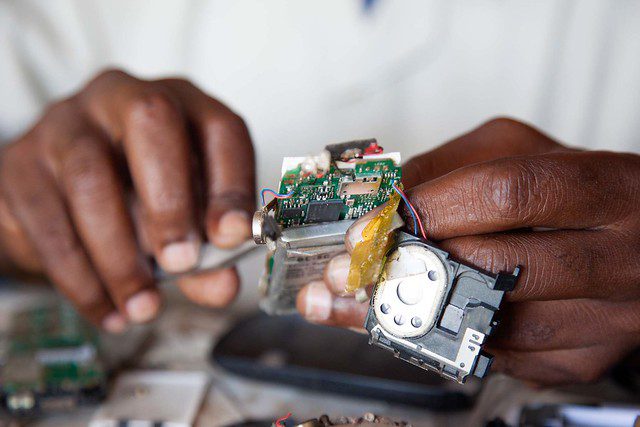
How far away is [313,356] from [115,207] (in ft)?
1.22

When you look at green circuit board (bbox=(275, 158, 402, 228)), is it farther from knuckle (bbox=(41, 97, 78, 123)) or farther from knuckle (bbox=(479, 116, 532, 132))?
knuckle (bbox=(41, 97, 78, 123))

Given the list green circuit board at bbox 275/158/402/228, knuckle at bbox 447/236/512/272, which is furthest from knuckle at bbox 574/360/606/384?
green circuit board at bbox 275/158/402/228

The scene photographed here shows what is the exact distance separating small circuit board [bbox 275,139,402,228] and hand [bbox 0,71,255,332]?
0.27 m

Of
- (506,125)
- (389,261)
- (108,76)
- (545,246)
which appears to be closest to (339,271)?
(389,261)

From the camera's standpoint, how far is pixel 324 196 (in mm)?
442

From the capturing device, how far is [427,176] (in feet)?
1.94

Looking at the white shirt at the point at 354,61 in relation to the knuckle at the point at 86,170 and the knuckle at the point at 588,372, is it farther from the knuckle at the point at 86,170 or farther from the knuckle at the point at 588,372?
the knuckle at the point at 588,372

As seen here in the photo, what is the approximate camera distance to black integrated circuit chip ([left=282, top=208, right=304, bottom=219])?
44 centimetres

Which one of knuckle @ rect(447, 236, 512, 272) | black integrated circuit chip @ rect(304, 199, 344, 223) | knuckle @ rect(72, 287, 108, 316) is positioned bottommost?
knuckle @ rect(72, 287, 108, 316)

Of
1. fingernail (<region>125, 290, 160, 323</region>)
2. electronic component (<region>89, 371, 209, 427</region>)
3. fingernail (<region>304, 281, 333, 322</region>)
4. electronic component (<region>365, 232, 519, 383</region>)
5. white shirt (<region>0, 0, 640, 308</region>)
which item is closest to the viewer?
electronic component (<region>365, 232, 519, 383</region>)

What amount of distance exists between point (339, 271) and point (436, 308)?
106mm

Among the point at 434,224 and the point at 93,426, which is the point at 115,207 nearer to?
the point at 93,426

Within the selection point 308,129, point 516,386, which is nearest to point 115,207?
point 308,129

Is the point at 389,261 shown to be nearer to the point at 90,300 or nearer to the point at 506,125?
the point at 506,125
